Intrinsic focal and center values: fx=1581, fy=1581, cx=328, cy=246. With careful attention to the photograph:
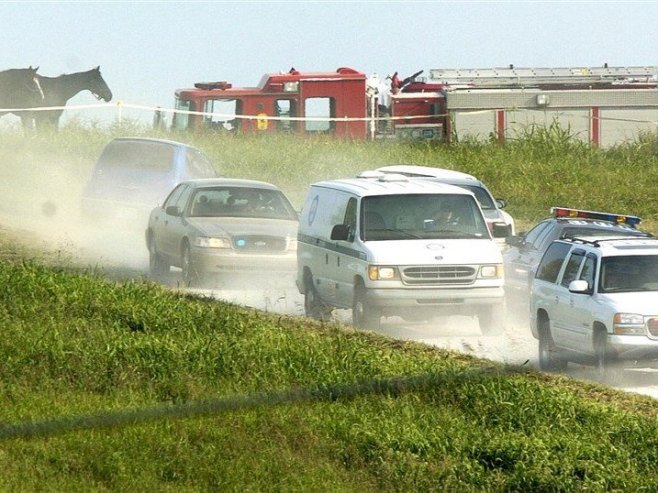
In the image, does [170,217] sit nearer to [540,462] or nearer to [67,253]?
[67,253]

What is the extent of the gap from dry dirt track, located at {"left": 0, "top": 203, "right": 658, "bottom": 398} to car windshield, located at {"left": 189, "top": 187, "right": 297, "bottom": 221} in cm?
113

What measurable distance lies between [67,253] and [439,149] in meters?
17.0

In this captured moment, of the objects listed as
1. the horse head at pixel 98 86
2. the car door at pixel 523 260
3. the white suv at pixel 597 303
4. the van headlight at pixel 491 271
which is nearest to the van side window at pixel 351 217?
the van headlight at pixel 491 271

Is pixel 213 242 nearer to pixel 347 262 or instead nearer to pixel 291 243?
pixel 291 243

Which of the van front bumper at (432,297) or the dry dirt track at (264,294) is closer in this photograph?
the dry dirt track at (264,294)

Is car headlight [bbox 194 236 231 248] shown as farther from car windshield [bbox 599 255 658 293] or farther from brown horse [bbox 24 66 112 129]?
brown horse [bbox 24 66 112 129]

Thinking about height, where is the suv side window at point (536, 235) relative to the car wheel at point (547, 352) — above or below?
→ above

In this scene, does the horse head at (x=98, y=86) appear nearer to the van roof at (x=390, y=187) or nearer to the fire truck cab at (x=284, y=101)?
the fire truck cab at (x=284, y=101)

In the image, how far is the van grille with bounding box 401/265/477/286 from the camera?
Answer: 18.5 m

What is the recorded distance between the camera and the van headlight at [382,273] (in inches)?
724

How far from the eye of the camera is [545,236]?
72.2 ft

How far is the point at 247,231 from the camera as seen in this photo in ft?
75.4

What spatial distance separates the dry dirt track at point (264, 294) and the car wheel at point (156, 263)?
16 centimetres

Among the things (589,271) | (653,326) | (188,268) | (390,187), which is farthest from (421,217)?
(188,268)
